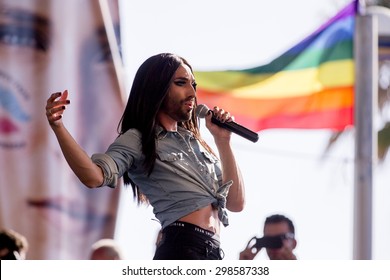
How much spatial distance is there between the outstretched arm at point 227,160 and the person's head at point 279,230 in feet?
4.02

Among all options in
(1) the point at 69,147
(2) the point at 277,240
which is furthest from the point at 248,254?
(1) the point at 69,147

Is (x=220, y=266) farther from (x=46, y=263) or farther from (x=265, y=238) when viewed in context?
(x=265, y=238)

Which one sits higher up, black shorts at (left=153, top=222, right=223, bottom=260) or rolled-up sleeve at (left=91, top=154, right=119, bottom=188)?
rolled-up sleeve at (left=91, top=154, right=119, bottom=188)

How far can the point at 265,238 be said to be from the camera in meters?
6.16

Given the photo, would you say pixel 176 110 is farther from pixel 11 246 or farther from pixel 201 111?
pixel 11 246

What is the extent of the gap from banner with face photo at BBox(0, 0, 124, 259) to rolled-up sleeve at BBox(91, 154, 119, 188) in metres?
3.23

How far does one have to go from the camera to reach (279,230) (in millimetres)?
6242

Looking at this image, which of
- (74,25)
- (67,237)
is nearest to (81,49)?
(74,25)

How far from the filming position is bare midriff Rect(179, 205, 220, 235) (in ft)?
15.8

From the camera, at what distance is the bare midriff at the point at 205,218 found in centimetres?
482

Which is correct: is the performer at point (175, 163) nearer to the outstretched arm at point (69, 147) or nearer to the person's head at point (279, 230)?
the outstretched arm at point (69, 147)

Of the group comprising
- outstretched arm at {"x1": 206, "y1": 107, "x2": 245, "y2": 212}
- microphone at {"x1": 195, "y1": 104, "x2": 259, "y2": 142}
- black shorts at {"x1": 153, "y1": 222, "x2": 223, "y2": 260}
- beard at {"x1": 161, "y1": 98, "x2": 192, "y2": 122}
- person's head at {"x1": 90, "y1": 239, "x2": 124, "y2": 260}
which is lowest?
black shorts at {"x1": 153, "y1": 222, "x2": 223, "y2": 260}

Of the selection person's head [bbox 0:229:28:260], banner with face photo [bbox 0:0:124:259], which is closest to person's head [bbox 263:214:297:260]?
person's head [bbox 0:229:28:260]

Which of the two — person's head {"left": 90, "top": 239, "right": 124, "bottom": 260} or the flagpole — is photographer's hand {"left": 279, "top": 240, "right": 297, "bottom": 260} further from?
the flagpole
